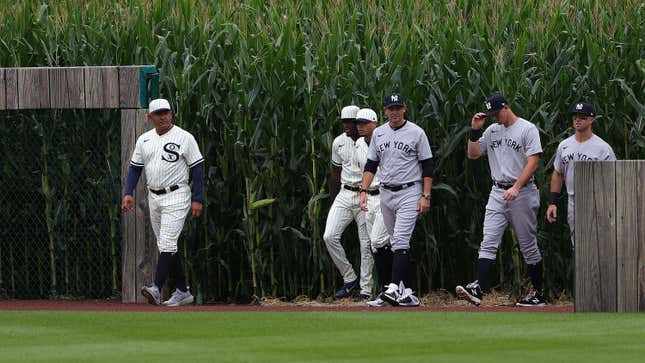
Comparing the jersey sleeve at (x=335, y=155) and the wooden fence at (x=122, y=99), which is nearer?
the wooden fence at (x=122, y=99)

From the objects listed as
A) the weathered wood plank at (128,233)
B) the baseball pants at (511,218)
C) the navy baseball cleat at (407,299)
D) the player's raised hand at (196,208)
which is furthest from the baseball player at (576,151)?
the weathered wood plank at (128,233)

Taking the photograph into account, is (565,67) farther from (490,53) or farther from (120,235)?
(120,235)

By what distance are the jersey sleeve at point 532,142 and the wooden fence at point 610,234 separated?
138cm

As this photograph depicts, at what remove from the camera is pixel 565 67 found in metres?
15.8

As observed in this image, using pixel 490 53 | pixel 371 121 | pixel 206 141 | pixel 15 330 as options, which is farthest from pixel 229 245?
pixel 15 330

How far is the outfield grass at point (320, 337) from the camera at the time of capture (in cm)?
970

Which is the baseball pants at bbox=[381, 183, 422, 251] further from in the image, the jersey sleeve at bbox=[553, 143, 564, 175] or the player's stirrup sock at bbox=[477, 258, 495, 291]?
the jersey sleeve at bbox=[553, 143, 564, 175]

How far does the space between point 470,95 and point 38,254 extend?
16.5 feet

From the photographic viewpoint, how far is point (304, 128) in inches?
626

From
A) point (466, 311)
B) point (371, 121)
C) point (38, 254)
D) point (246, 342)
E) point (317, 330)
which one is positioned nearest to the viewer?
point (246, 342)

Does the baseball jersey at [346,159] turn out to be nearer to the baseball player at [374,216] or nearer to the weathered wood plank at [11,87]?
the baseball player at [374,216]

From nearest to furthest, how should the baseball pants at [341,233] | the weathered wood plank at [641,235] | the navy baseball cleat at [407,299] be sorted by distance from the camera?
the weathered wood plank at [641,235] < the navy baseball cleat at [407,299] < the baseball pants at [341,233]

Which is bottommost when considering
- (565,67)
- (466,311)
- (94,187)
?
(466,311)

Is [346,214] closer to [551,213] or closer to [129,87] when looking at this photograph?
[551,213]
